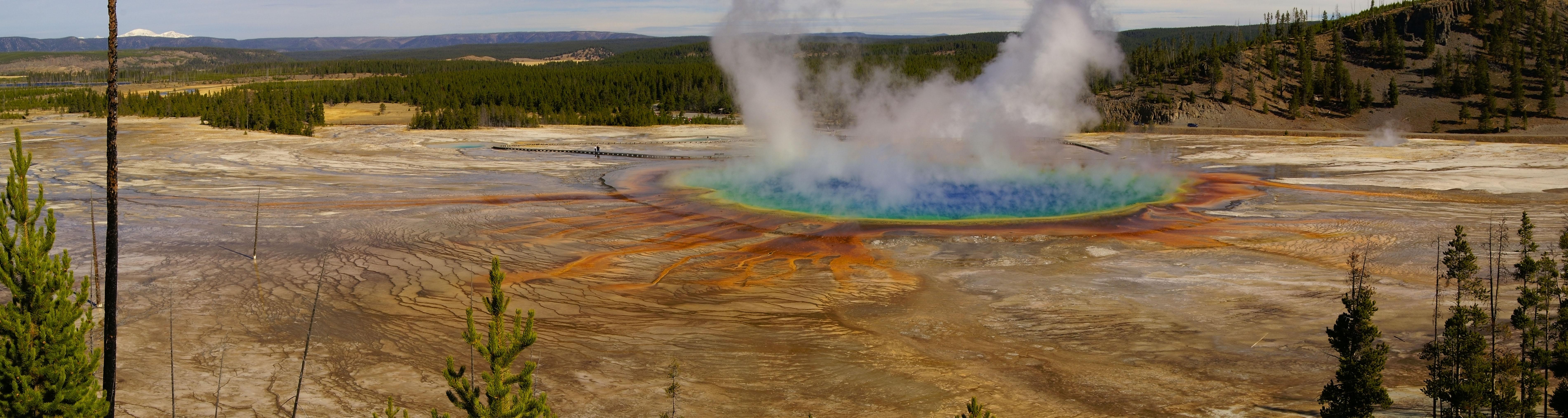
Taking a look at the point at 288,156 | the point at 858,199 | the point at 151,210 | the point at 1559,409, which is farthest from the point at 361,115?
the point at 1559,409

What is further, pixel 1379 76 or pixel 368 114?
pixel 368 114

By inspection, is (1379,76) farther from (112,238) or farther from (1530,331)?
(112,238)

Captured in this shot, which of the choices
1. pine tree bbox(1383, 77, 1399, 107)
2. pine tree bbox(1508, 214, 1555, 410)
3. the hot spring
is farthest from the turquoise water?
pine tree bbox(1383, 77, 1399, 107)

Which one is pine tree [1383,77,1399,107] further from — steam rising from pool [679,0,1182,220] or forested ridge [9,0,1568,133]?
steam rising from pool [679,0,1182,220]

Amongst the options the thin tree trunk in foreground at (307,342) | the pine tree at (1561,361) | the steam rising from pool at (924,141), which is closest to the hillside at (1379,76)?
the steam rising from pool at (924,141)

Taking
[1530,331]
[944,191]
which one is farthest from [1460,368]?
[944,191]

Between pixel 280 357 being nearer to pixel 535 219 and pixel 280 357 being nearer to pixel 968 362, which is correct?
pixel 968 362

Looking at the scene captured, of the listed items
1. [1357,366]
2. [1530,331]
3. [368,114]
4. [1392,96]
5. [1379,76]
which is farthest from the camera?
[368,114]
